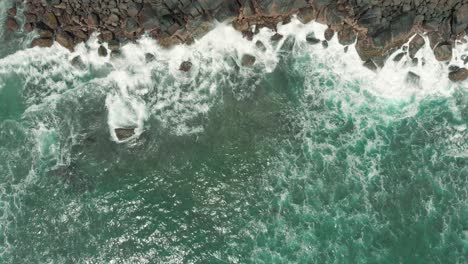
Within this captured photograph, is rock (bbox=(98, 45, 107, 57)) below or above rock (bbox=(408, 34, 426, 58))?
below

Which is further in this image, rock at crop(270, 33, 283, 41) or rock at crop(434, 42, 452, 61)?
rock at crop(270, 33, 283, 41)

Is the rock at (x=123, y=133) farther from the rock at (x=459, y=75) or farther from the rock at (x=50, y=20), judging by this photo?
the rock at (x=459, y=75)

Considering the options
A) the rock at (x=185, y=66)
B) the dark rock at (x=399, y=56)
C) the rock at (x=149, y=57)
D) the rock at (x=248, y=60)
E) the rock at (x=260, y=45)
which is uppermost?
the dark rock at (x=399, y=56)

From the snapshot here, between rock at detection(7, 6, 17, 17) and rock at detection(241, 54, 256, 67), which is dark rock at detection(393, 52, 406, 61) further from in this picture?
rock at detection(7, 6, 17, 17)

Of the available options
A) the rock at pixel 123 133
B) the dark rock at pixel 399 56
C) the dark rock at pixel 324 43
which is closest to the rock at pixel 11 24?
the rock at pixel 123 133

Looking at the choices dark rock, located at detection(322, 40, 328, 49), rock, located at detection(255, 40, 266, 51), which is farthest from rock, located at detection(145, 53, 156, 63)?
dark rock, located at detection(322, 40, 328, 49)

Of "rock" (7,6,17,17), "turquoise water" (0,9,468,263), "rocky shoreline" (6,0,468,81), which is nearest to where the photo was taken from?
"turquoise water" (0,9,468,263)

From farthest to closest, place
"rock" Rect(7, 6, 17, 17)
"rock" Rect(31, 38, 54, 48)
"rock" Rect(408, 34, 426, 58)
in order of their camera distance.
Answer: "rock" Rect(7, 6, 17, 17)
"rock" Rect(31, 38, 54, 48)
"rock" Rect(408, 34, 426, 58)
